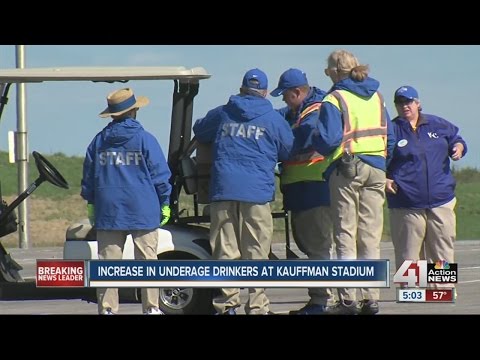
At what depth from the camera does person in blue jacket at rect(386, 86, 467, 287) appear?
36.5 ft

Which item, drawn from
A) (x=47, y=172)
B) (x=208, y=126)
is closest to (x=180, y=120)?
(x=208, y=126)

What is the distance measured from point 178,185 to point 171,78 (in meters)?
0.89

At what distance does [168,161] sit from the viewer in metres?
11.5

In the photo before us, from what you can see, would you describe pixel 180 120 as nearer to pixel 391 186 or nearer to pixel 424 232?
pixel 391 186

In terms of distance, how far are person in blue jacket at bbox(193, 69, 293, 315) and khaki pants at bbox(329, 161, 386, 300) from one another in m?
0.53

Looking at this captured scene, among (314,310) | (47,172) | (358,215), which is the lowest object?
(314,310)

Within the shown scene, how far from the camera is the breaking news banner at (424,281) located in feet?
34.0

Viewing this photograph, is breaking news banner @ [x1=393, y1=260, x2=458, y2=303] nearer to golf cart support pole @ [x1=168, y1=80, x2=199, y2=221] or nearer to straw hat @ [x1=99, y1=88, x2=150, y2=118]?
golf cart support pole @ [x1=168, y1=80, x2=199, y2=221]

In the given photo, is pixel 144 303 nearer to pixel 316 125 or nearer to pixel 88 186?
pixel 88 186

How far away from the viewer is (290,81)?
1075 cm

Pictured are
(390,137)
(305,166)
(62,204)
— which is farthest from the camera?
(62,204)

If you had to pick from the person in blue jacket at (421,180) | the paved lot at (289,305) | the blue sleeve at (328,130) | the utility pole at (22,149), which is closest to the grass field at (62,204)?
the utility pole at (22,149)

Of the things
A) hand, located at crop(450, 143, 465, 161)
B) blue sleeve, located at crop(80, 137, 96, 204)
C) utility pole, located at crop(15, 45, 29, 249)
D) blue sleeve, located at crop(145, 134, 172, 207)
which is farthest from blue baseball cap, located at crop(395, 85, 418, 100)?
utility pole, located at crop(15, 45, 29, 249)

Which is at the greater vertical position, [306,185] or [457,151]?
[457,151]
